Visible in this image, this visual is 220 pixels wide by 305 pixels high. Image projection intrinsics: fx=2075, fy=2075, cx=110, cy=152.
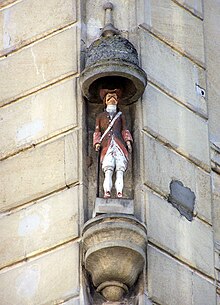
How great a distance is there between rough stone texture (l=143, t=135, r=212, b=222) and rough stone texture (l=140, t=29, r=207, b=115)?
63 centimetres

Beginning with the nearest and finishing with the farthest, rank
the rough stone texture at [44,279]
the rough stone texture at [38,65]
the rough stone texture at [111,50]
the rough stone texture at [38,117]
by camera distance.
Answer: the rough stone texture at [44,279]
the rough stone texture at [111,50]
the rough stone texture at [38,117]
the rough stone texture at [38,65]

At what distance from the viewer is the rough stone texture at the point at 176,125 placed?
53.1 ft

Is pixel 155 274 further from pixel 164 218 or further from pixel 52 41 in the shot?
pixel 52 41

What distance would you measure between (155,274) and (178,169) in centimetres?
110

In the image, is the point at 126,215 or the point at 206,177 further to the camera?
the point at 206,177

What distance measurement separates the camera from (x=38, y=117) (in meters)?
16.4

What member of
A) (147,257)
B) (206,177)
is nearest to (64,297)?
(147,257)

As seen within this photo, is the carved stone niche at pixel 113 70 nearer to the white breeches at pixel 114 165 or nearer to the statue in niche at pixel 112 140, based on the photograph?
the statue in niche at pixel 112 140

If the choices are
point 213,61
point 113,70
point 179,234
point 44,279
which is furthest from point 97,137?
point 213,61

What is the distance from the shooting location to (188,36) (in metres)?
17.1

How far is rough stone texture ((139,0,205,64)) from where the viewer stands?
1692cm

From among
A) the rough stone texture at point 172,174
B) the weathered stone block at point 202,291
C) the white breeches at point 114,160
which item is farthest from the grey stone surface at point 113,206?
the weathered stone block at point 202,291

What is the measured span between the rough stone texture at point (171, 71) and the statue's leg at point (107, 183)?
118 cm

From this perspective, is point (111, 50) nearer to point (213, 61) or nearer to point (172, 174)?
point (172, 174)
